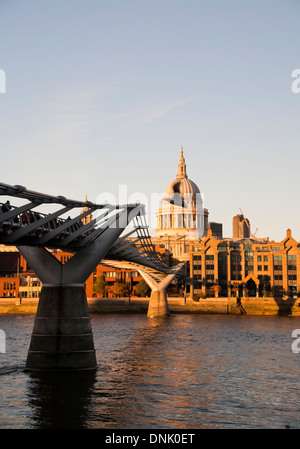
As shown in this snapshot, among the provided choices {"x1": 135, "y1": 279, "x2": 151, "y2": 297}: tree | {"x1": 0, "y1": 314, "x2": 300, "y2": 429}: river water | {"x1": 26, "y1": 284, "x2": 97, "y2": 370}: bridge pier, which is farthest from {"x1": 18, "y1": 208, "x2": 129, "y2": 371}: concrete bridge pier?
{"x1": 135, "y1": 279, "x2": 151, "y2": 297}: tree

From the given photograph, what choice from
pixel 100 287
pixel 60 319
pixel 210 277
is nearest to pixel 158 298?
pixel 100 287

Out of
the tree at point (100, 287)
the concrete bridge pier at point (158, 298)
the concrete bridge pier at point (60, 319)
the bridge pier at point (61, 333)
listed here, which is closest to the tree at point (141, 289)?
the tree at point (100, 287)

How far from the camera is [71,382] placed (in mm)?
36375

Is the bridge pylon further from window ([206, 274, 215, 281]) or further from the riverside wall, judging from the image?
window ([206, 274, 215, 281])

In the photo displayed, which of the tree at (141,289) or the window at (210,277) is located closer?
the tree at (141,289)

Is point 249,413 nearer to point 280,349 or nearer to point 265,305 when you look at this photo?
point 280,349

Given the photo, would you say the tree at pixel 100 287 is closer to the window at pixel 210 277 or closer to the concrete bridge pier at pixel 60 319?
the window at pixel 210 277

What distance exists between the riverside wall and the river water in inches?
2344

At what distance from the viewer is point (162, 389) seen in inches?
1414

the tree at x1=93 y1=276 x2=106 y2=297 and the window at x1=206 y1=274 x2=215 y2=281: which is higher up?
the window at x1=206 y1=274 x2=215 y2=281

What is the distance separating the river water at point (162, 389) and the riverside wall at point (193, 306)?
59548mm

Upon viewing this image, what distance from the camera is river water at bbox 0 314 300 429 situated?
1108 inches

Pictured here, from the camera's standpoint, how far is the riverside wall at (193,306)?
118 m
